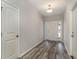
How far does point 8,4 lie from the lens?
7.81 feet

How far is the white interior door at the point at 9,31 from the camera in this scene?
2.21 meters

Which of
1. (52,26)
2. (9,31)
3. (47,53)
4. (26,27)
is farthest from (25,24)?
(52,26)

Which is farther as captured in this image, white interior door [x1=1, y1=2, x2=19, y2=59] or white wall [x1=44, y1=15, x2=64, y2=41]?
white wall [x1=44, y1=15, x2=64, y2=41]

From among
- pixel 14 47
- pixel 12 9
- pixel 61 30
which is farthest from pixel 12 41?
pixel 61 30

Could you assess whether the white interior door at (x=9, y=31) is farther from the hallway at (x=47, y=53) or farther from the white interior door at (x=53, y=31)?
the white interior door at (x=53, y=31)

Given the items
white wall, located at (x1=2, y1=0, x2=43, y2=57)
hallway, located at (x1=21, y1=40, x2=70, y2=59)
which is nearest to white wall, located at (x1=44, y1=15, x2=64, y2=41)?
hallway, located at (x1=21, y1=40, x2=70, y2=59)

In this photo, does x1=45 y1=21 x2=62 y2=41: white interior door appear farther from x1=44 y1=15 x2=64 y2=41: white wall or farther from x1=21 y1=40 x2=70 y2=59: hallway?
x1=21 y1=40 x2=70 y2=59: hallway

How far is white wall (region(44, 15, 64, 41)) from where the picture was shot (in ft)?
23.4

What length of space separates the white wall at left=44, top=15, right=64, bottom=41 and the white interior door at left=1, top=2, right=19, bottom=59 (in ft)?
16.4

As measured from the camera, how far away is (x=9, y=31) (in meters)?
2.44

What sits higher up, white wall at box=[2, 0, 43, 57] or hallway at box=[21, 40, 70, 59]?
white wall at box=[2, 0, 43, 57]

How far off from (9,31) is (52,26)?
216 inches

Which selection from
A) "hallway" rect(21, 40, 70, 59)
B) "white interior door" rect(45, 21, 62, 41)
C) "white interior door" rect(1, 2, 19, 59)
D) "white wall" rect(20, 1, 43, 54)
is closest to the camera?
"white interior door" rect(1, 2, 19, 59)

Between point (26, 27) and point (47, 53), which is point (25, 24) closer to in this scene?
point (26, 27)
